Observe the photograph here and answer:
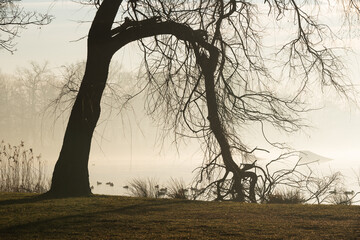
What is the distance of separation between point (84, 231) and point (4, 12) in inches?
274

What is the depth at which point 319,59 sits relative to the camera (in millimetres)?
9562

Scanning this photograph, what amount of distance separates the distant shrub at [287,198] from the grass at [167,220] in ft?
6.37

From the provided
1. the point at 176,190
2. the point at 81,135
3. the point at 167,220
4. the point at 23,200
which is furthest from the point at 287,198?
the point at 23,200

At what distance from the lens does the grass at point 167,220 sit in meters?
5.42

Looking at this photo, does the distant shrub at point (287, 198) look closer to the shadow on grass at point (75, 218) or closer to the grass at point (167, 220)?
the grass at point (167, 220)

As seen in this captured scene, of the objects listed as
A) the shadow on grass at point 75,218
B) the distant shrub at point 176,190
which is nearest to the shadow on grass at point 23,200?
the shadow on grass at point 75,218

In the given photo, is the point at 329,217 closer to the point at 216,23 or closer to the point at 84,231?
the point at 84,231

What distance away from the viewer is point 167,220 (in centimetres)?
616

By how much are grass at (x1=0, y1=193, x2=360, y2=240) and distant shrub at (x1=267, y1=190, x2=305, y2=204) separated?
1.94 metres

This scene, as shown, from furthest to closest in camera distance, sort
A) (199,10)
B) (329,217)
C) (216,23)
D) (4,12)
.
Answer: (4,12)
(216,23)
(199,10)
(329,217)

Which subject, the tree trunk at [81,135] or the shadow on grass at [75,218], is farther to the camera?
the tree trunk at [81,135]

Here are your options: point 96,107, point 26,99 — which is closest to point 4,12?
point 96,107

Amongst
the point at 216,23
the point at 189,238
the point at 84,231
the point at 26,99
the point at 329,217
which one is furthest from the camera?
the point at 26,99

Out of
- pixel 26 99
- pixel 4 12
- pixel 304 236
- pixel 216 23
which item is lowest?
pixel 304 236
